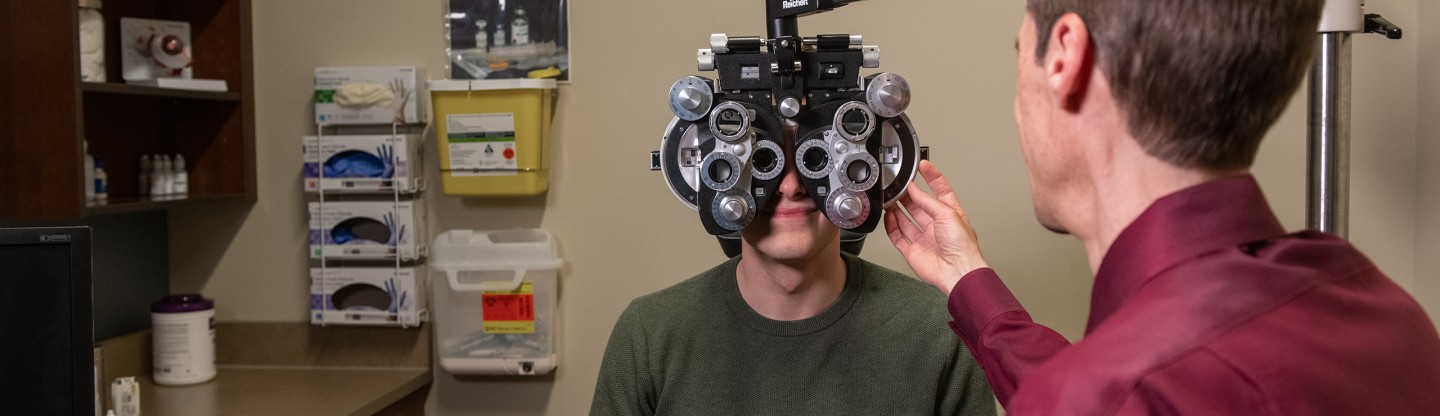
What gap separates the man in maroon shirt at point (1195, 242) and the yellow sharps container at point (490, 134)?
67.1 inches

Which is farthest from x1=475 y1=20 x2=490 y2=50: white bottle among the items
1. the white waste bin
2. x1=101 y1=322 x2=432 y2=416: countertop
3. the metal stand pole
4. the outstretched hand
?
the metal stand pole

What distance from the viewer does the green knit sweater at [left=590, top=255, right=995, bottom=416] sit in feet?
5.20

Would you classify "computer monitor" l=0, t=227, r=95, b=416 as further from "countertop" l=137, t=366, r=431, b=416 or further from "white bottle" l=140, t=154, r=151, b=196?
"white bottle" l=140, t=154, r=151, b=196

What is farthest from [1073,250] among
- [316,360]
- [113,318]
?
[113,318]

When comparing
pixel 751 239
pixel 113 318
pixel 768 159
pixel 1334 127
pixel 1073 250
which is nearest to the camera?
pixel 768 159

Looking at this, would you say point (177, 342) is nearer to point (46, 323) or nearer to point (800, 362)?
point (46, 323)

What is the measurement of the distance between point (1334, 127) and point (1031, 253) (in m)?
0.70

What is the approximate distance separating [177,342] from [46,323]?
1.07m

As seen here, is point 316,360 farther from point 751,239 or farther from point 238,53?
point 751,239

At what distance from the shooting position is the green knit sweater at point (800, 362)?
158 centimetres

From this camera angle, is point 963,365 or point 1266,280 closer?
point 1266,280

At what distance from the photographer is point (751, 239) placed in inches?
61.3

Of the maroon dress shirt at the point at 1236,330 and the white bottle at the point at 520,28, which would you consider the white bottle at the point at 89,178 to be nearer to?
the white bottle at the point at 520,28

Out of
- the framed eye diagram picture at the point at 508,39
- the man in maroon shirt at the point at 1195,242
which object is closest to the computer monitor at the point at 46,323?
the framed eye diagram picture at the point at 508,39
